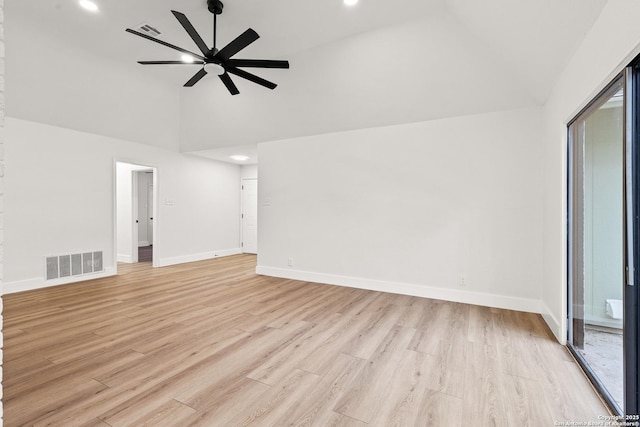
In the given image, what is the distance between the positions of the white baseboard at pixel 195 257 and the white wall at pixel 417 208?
2425mm

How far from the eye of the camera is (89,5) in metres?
3.47

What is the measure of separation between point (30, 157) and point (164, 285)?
2780 millimetres

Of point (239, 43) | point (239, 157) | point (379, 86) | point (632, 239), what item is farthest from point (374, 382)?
point (239, 157)

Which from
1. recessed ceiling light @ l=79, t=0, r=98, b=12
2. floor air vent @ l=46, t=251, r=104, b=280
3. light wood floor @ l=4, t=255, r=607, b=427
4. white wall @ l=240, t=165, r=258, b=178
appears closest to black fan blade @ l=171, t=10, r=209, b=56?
recessed ceiling light @ l=79, t=0, r=98, b=12

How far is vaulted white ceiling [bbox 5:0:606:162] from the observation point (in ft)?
10.2

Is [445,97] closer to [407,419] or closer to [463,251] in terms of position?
[463,251]

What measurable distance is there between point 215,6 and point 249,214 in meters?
5.53

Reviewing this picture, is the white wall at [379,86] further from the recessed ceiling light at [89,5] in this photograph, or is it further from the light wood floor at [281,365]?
the light wood floor at [281,365]

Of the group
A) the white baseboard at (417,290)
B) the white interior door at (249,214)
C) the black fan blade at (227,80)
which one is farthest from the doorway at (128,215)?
the black fan blade at (227,80)

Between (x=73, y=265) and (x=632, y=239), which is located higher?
(x=632, y=239)

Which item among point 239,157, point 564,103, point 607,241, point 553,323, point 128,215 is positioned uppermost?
point 239,157

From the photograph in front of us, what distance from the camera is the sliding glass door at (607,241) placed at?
1638 millimetres

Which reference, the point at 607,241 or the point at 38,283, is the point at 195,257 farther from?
the point at 607,241

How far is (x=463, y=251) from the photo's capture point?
3.94 meters
